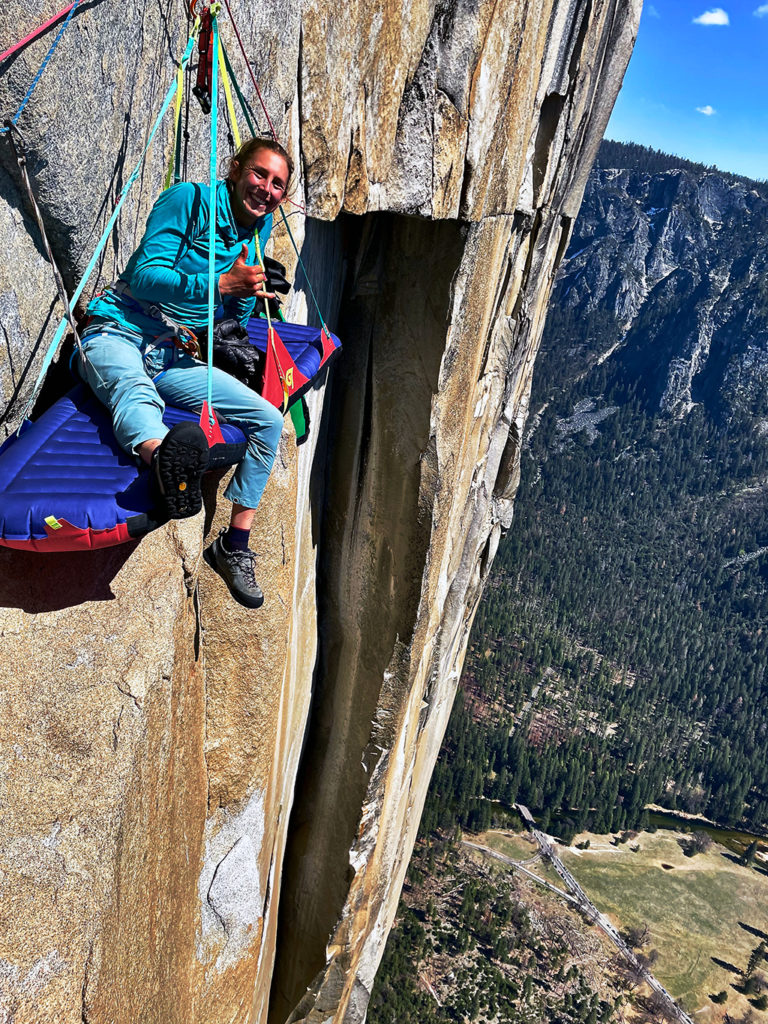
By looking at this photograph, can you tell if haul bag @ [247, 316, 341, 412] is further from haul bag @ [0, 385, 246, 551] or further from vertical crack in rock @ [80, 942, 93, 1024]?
vertical crack in rock @ [80, 942, 93, 1024]

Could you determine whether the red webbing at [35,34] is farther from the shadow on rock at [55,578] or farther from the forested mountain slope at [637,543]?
the forested mountain slope at [637,543]

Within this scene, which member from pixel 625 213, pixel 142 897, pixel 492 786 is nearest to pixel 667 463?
pixel 625 213

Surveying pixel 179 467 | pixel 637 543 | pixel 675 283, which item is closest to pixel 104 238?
pixel 179 467

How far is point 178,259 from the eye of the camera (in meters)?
3.05

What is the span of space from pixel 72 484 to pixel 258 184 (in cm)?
136

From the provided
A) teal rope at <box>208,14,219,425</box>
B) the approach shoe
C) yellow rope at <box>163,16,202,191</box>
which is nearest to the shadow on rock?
teal rope at <box>208,14,219,425</box>

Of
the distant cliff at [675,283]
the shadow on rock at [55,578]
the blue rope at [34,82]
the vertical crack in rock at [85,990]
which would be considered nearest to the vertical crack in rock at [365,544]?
the shadow on rock at [55,578]

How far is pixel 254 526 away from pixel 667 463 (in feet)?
311

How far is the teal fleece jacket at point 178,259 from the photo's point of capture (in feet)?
9.80

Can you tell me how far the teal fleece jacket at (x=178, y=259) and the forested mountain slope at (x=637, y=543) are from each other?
42.6 meters

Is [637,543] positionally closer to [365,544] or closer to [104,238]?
[365,544]

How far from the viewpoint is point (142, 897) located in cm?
313

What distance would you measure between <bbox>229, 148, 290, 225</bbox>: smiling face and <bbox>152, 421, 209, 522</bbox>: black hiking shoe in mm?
972

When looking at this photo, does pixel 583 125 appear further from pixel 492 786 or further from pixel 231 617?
pixel 492 786
